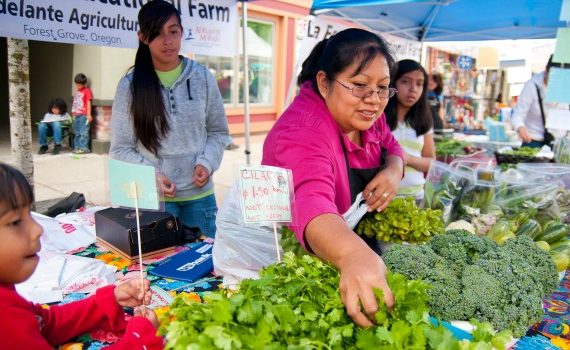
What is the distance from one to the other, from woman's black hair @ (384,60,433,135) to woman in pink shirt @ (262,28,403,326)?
5.62 ft

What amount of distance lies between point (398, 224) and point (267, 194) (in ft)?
2.22

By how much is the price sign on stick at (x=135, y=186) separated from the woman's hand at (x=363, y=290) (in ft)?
2.90

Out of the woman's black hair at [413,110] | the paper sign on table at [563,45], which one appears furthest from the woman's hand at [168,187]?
the paper sign on table at [563,45]

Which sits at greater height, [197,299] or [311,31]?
[311,31]

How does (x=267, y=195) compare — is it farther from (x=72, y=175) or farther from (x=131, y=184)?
(x=72, y=175)

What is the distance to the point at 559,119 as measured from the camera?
3.81 meters

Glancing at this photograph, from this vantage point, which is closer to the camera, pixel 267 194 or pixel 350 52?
pixel 267 194

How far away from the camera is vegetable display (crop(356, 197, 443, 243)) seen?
1.89 metres

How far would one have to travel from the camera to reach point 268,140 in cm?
179

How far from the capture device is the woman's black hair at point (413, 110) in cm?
363

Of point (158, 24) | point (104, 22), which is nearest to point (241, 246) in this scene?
point (158, 24)

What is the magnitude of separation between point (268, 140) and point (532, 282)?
106 centimetres

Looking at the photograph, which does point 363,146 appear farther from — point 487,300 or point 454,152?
point 454,152

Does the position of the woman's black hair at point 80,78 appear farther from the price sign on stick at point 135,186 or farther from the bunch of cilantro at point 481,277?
the bunch of cilantro at point 481,277
